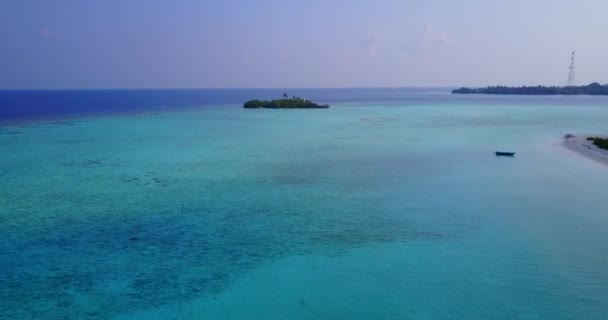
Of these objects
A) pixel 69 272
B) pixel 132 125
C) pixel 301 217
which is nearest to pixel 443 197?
pixel 301 217

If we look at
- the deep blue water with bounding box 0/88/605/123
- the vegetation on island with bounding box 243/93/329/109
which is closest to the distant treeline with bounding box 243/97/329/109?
the vegetation on island with bounding box 243/93/329/109

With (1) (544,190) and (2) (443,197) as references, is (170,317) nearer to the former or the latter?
(2) (443,197)

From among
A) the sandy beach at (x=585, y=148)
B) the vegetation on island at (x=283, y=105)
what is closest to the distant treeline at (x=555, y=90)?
the vegetation on island at (x=283, y=105)

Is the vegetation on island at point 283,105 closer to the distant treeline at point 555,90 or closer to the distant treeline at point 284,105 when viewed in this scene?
the distant treeline at point 284,105

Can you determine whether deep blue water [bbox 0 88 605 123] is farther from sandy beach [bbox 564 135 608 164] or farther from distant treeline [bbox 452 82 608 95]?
sandy beach [bbox 564 135 608 164]

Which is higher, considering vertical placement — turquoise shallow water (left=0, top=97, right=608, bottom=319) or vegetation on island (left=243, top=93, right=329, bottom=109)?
vegetation on island (left=243, top=93, right=329, bottom=109)

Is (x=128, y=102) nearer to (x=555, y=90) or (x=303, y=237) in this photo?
(x=303, y=237)
